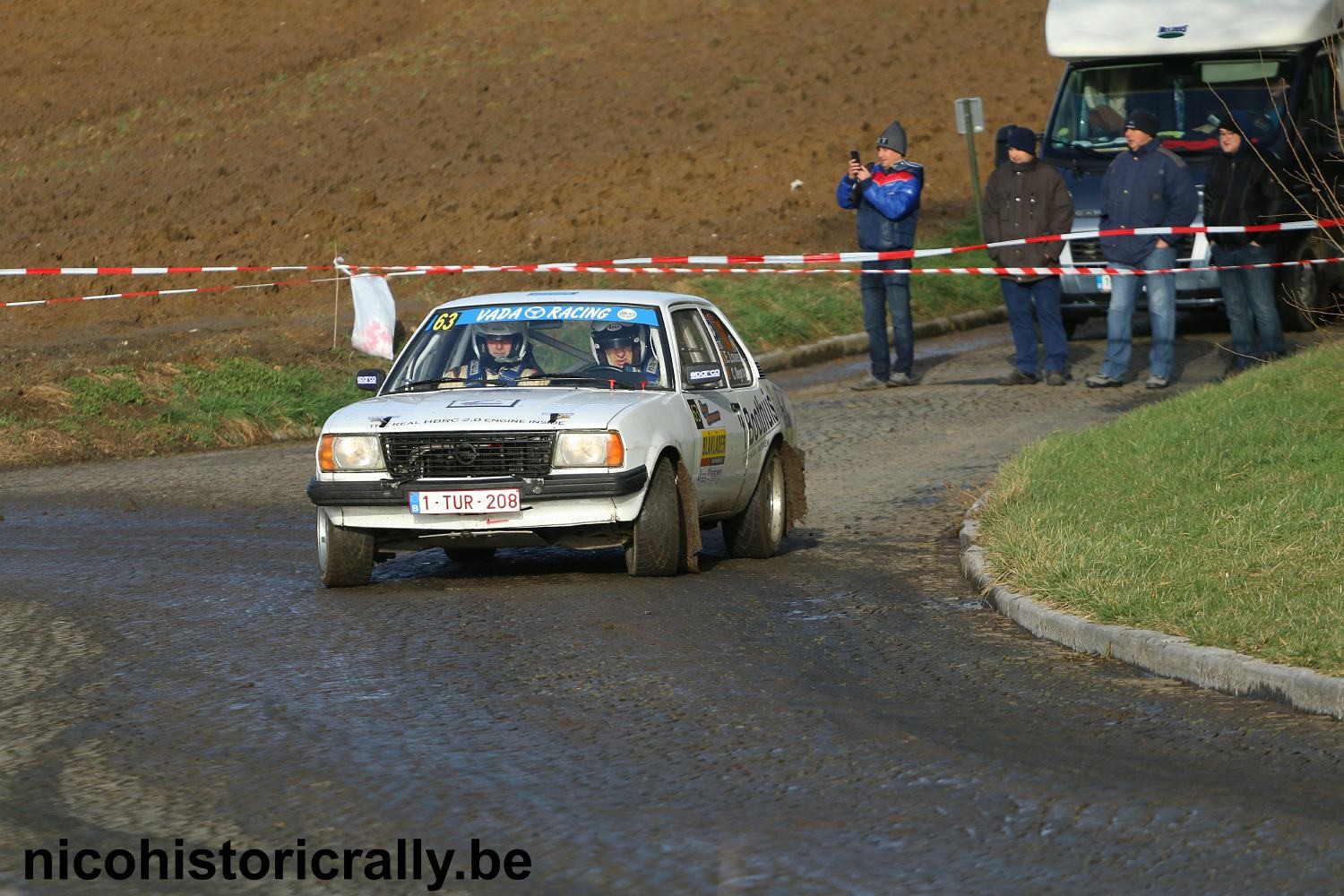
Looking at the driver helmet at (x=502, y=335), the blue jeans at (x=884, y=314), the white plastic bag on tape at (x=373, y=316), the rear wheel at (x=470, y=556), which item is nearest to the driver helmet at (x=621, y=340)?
the driver helmet at (x=502, y=335)

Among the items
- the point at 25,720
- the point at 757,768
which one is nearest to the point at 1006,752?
the point at 757,768

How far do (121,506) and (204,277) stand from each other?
12.4 metres

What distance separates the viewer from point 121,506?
13.4 m

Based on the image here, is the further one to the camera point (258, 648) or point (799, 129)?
point (799, 129)

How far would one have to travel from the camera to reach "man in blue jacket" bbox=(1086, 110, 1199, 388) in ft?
56.0

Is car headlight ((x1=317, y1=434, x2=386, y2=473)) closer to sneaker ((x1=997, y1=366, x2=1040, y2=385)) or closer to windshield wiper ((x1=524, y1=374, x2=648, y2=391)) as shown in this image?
windshield wiper ((x1=524, y1=374, x2=648, y2=391))

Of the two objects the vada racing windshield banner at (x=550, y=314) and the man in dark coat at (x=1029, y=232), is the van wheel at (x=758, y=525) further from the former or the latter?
the man in dark coat at (x=1029, y=232)

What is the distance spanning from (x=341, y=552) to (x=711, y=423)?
2.05 meters

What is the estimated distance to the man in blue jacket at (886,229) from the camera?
1780 centimetres

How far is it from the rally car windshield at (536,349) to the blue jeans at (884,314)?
7761 millimetres

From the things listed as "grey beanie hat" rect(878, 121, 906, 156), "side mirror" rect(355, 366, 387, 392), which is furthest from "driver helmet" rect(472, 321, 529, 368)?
"grey beanie hat" rect(878, 121, 906, 156)

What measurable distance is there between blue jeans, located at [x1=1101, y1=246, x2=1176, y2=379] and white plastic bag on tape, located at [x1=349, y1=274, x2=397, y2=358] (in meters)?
6.93

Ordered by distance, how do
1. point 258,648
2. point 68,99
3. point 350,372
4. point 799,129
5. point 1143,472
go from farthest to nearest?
point 68,99
point 799,129
point 350,372
point 1143,472
point 258,648

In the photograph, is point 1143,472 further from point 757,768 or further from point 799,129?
point 799,129
